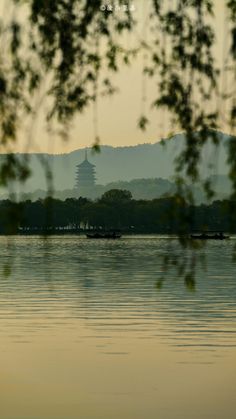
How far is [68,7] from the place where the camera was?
28.1 feet

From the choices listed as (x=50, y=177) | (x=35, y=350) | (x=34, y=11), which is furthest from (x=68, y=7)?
(x=35, y=350)

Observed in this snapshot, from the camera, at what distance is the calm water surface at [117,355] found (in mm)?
22688

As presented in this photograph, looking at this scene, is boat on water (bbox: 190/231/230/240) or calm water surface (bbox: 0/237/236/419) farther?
calm water surface (bbox: 0/237/236/419)

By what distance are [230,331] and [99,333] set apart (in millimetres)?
3922

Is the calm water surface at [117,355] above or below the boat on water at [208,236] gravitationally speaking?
below

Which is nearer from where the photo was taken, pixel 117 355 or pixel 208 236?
pixel 117 355

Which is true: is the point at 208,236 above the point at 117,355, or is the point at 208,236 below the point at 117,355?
above

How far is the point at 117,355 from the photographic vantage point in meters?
29.8

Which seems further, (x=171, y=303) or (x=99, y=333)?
(x=171, y=303)

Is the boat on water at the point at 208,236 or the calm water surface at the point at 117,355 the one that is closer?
the boat on water at the point at 208,236

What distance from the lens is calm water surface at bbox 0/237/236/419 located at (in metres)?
22.7

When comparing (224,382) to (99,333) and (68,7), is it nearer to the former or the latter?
(99,333)

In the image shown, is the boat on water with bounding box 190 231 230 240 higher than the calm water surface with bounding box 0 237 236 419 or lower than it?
higher

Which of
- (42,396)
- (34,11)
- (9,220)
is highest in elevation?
(34,11)
